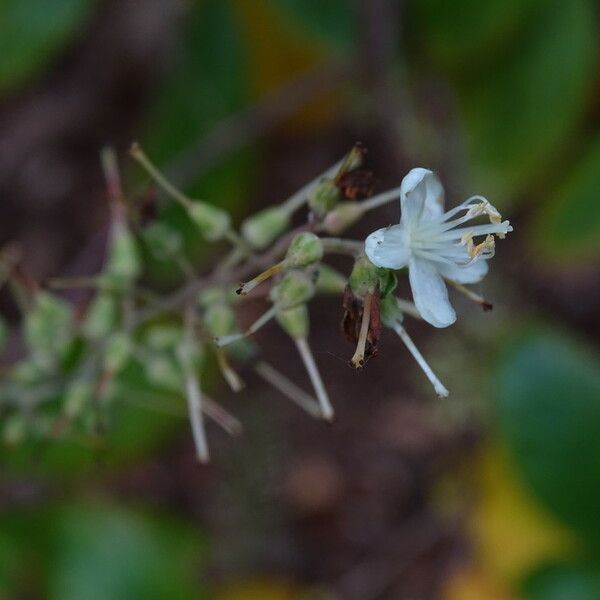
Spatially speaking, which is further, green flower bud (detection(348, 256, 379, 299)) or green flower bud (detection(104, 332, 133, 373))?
green flower bud (detection(104, 332, 133, 373))

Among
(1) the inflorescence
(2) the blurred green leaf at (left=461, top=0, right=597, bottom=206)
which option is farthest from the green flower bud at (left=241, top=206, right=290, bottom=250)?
(2) the blurred green leaf at (left=461, top=0, right=597, bottom=206)

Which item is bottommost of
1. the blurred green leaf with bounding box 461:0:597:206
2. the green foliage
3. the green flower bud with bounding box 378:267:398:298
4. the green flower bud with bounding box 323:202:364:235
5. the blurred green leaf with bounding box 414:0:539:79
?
the green foliage

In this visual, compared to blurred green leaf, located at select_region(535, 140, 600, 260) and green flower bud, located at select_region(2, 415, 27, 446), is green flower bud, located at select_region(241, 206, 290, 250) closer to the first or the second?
green flower bud, located at select_region(2, 415, 27, 446)

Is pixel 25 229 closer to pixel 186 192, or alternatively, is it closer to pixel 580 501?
pixel 186 192

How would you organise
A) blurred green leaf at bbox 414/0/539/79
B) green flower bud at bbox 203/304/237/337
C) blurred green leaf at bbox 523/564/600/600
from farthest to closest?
blurred green leaf at bbox 414/0/539/79 → blurred green leaf at bbox 523/564/600/600 → green flower bud at bbox 203/304/237/337

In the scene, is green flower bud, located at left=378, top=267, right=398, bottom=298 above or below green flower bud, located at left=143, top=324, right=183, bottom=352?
above

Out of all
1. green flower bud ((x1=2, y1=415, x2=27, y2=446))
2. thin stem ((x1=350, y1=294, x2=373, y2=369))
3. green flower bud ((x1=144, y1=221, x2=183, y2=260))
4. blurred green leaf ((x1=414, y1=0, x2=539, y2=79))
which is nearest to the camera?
thin stem ((x1=350, y1=294, x2=373, y2=369))

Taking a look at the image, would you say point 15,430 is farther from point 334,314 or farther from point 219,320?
point 334,314

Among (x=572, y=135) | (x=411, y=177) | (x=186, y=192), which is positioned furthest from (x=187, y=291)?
(x=572, y=135)
